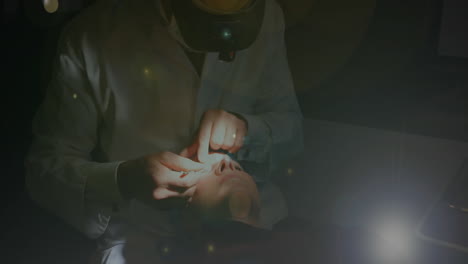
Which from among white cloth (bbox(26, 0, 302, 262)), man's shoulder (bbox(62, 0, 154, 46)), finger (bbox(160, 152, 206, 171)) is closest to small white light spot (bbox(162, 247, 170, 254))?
white cloth (bbox(26, 0, 302, 262))

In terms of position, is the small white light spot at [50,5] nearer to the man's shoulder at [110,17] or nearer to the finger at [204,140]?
the man's shoulder at [110,17]

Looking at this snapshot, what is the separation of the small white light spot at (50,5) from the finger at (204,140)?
33 cm

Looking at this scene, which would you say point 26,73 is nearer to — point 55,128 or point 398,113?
point 55,128

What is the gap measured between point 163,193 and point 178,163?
0.06m

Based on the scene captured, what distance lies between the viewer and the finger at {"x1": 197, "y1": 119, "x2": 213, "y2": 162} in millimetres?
772

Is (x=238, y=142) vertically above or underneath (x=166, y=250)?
above

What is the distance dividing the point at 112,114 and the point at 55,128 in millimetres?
100

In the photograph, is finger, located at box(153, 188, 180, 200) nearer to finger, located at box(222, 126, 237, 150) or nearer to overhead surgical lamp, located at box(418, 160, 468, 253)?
finger, located at box(222, 126, 237, 150)

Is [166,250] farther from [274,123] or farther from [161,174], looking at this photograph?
[274,123]

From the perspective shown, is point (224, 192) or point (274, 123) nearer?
point (224, 192)

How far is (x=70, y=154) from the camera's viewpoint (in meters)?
0.77

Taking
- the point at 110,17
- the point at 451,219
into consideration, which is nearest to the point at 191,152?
the point at 110,17

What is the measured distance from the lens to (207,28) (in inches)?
28.8

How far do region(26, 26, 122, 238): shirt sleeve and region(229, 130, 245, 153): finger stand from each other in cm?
21
